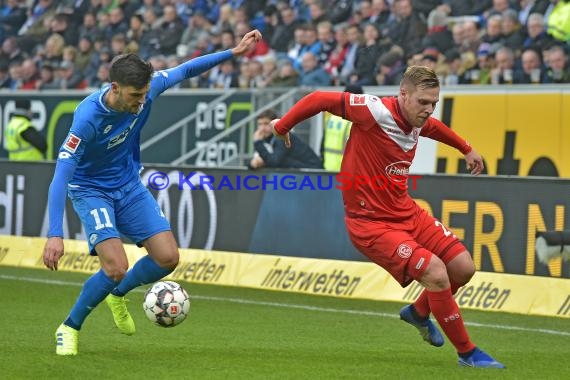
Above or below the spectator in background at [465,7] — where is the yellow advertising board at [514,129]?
below

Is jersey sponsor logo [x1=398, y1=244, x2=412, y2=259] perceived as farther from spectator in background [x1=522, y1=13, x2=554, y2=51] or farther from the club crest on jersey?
spectator in background [x1=522, y1=13, x2=554, y2=51]

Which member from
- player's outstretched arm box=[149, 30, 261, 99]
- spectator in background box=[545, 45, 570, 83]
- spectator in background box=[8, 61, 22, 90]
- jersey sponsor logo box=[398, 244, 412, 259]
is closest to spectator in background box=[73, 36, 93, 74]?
spectator in background box=[8, 61, 22, 90]

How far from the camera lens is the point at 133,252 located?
605 inches

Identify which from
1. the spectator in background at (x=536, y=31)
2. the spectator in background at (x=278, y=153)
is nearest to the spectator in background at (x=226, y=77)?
the spectator in background at (x=278, y=153)

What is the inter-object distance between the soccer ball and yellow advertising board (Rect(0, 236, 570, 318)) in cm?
426

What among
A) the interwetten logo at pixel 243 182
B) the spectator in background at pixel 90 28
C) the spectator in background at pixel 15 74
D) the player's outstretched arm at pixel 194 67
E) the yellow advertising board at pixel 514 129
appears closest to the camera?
the player's outstretched arm at pixel 194 67

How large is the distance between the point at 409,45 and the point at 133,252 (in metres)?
5.24

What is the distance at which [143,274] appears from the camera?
351 inches

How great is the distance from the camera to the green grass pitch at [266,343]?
307 inches

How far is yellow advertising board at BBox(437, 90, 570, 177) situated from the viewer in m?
14.9

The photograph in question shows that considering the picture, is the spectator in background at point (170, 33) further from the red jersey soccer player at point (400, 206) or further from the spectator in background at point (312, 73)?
the red jersey soccer player at point (400, 206)

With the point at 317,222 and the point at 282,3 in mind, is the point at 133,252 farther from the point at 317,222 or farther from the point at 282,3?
the point at 282,3

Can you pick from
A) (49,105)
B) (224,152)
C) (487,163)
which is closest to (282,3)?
(224,152)

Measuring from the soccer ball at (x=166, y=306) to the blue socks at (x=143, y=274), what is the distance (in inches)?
4.4
